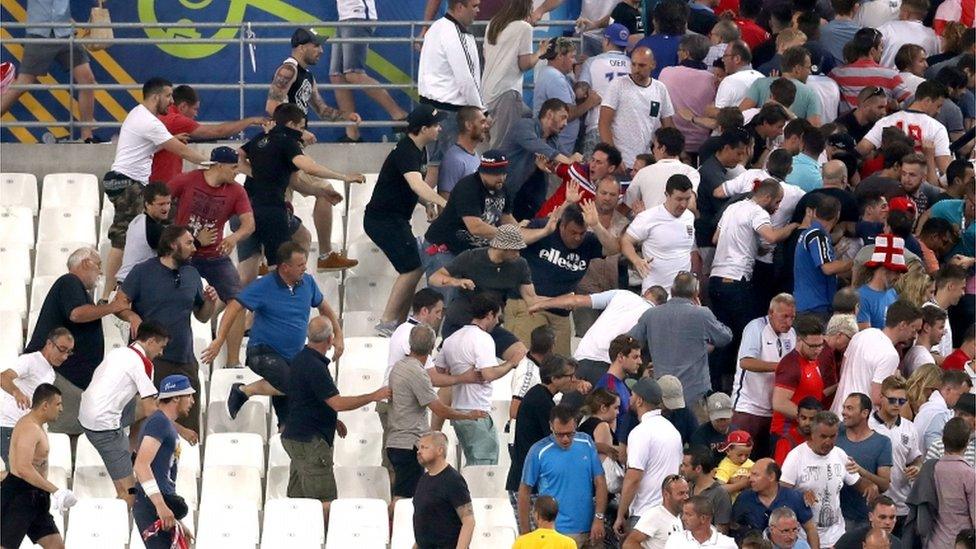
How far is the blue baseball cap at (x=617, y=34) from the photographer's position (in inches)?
721

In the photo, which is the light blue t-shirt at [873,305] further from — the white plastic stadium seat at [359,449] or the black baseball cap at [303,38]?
the black baseball cap at [303,38]

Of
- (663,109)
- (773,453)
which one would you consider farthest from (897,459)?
(663,109)

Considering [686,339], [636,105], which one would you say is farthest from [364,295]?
[686,339]

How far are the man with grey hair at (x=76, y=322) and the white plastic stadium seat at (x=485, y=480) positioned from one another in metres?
2.28

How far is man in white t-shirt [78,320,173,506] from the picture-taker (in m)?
14.7

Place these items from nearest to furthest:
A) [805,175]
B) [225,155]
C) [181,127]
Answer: [225,155] < [805,175] < [181,127]

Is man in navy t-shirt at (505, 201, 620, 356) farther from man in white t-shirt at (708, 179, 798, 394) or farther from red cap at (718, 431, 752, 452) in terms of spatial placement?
red cap at (718, 431, 752, 452)

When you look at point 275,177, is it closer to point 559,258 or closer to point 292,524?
point 559,258

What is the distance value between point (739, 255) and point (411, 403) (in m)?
2.58

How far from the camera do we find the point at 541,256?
16281mm

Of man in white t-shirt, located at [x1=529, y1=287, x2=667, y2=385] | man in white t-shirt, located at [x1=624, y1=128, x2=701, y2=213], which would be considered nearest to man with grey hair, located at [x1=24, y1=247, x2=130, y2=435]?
man in white t-shirt, located at [x1=529, y1=287, x2=667, y2=385]

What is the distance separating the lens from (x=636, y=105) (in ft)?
57.5

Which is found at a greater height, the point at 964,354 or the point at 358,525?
the point at 964,354

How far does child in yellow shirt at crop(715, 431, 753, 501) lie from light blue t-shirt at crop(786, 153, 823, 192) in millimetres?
2767
